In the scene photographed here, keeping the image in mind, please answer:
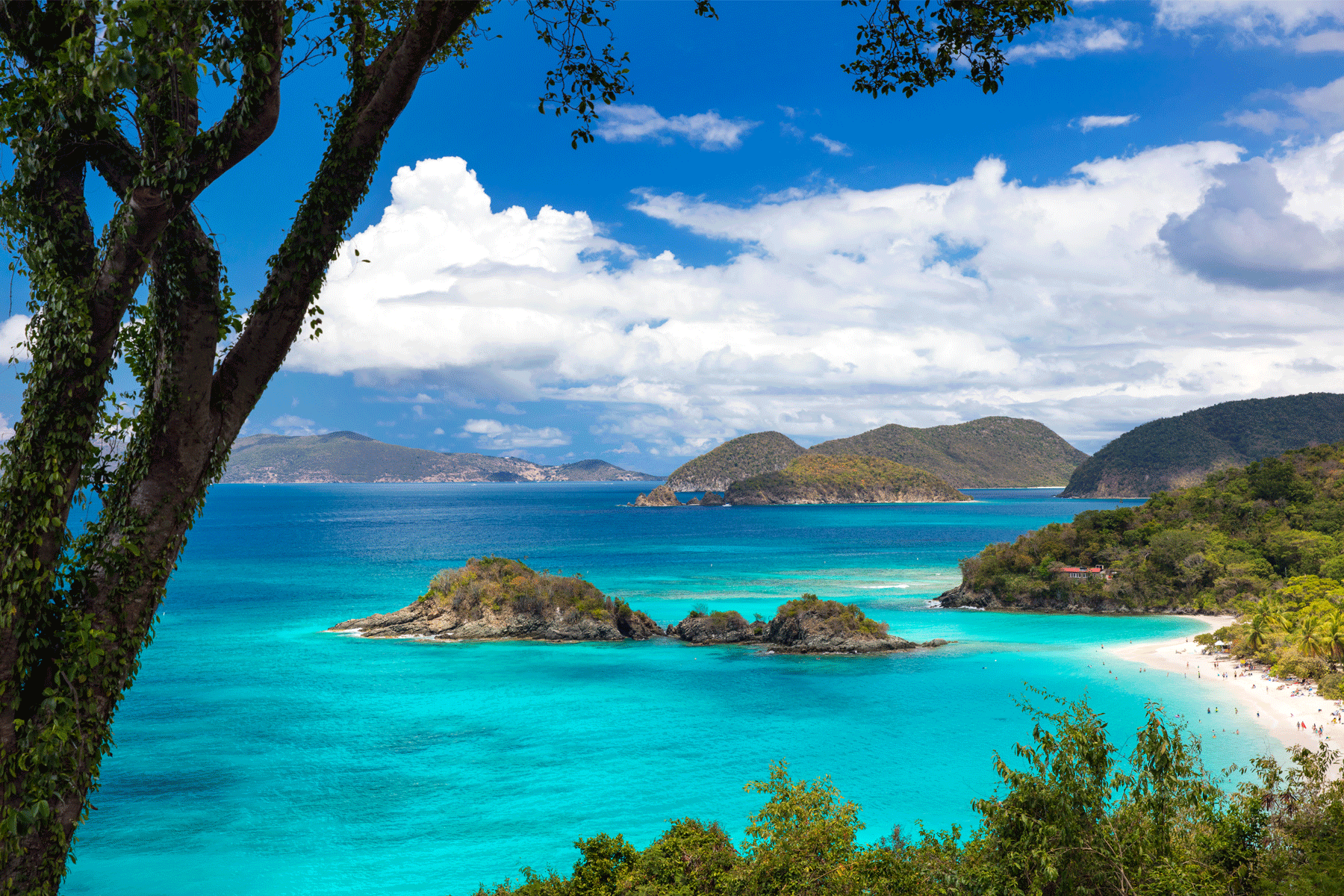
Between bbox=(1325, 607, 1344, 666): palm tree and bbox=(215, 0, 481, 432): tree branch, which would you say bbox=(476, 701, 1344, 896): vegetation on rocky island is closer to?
bbox=(215, 0, 481, 432): tree branch

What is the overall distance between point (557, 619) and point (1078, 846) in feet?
163

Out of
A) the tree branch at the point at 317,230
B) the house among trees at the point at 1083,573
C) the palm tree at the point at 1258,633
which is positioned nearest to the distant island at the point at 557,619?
the palm tree at the point at 1258,633

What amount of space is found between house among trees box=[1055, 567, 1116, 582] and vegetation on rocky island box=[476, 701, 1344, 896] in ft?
188

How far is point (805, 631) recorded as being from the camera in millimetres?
55000

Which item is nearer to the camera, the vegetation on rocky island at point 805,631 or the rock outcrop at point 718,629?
the vegetation on rocky island at point 805,631

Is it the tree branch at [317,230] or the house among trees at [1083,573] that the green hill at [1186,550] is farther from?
the tree branch at [317,230]

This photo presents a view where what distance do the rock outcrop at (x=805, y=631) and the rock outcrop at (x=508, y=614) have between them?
4.62 metres

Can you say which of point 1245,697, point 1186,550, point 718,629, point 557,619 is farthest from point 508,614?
point 1186,550

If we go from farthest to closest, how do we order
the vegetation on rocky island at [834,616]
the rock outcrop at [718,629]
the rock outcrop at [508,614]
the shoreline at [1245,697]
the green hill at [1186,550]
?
the green hill at [1186,550]
the rock outcrop at [508,614]
the rock outcrop at [718,629]
the vegetation on rocky island at [834,616]
the shoreline at [1245,697]

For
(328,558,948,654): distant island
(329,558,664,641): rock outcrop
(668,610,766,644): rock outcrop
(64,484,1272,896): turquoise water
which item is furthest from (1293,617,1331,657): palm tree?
(329,558,664,641): rock outcrop

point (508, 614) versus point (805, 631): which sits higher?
point (508, 614)

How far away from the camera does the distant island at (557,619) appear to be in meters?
55.5

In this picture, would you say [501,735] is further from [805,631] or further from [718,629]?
[805,631]

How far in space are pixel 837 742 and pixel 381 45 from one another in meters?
36.4
